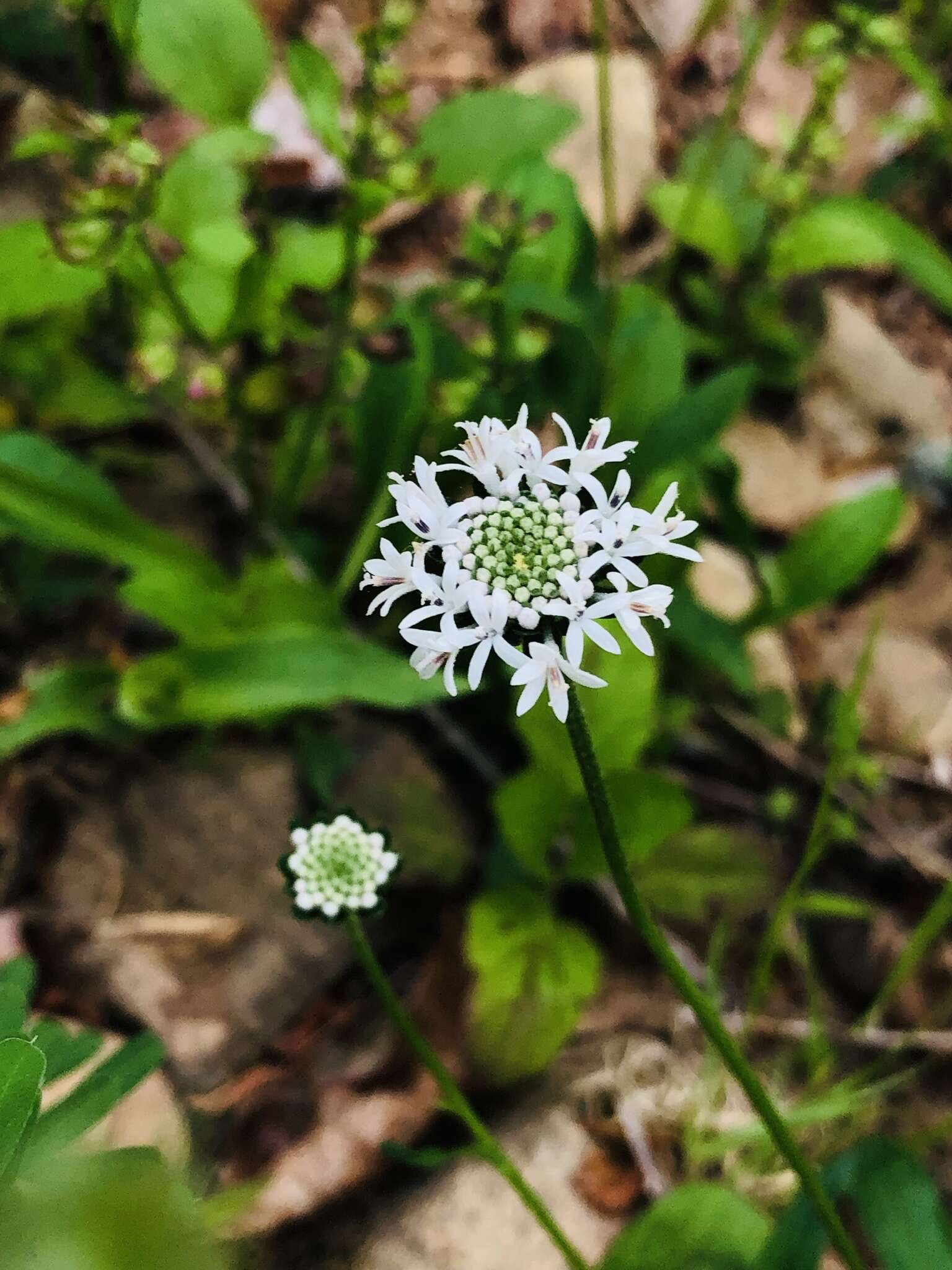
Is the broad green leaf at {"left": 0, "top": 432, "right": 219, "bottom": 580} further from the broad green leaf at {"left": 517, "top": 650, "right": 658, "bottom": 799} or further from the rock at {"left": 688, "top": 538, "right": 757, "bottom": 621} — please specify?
the rock at {"left": 688, "top": 538, "right": 757, "bottom": 621}

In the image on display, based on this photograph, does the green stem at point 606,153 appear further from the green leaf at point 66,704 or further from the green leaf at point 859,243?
the green leaf at point 66,704

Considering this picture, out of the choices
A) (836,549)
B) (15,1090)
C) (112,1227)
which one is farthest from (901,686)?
(112,1227)

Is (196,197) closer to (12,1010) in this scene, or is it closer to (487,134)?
(487,134)

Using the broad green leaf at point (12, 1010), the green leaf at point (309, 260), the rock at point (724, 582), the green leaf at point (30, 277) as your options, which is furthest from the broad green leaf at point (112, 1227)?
the rock at point (724, 582)

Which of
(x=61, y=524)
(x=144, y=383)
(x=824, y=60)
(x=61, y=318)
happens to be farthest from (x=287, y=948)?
(x=824, y=60)

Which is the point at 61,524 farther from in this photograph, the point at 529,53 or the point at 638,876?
the point at 529,53

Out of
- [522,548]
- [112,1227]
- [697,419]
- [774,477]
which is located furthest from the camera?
[774,477]
